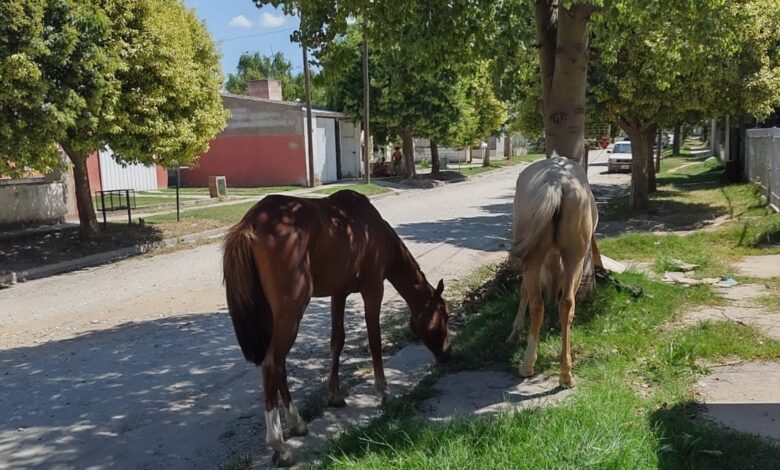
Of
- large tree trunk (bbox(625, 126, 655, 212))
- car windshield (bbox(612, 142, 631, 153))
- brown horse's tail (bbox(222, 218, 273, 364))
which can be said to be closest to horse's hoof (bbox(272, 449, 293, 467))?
brown horse's tail (bbox(222, 218, 273, 364))

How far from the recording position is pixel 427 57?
8109 millimetres

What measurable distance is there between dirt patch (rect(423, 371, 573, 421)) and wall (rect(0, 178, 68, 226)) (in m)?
15.1

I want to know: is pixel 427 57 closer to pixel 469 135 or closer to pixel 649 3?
pixel 649 3

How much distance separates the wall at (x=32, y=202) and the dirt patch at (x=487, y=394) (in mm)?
15147

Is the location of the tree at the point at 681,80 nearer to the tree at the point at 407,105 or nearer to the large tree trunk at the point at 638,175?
the large tree trunk at the point at 638,175

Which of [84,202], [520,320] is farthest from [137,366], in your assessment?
[84,202]

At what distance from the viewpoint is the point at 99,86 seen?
12.2 metres

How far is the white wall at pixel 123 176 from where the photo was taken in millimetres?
26116

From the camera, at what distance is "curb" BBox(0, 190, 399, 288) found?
1183 centimetres

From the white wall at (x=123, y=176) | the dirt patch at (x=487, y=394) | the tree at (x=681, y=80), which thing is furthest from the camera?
the white wall at (x=123, y=176)

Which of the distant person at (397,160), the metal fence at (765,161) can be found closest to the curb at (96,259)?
the metal fence at (765,161)

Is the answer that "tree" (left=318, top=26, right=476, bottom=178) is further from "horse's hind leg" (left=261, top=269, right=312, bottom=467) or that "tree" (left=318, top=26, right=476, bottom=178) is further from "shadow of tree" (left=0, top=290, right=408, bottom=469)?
"horse's hind leg" (left=261, top=269, right=312, bottom=467)

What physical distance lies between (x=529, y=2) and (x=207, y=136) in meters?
Result: 9.50

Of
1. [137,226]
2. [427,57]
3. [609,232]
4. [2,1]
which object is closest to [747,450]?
[427,57]
